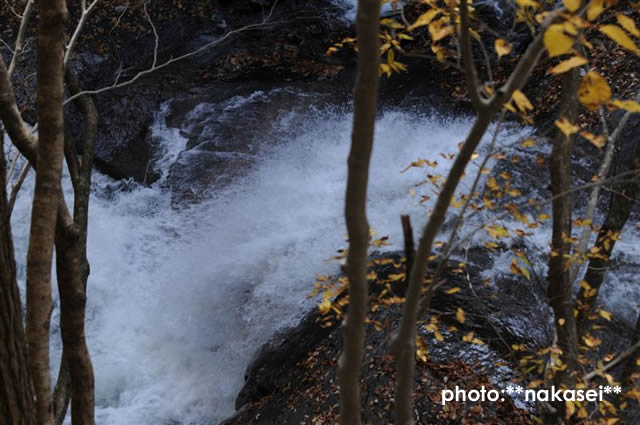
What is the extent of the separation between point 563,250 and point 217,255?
18.0ft

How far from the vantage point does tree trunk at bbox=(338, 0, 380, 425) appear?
4.62 feet

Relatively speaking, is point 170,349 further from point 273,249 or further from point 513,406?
point 513,406

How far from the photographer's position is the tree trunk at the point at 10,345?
1556 millimetres

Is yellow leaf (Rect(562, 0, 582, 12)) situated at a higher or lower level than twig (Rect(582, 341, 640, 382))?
higher

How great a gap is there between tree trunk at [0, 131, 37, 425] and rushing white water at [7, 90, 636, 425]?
4732 mm

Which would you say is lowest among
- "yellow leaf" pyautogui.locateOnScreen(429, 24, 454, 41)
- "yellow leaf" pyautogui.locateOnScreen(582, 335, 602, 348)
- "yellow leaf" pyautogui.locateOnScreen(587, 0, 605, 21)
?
"yellow leaf" pyautogui.locateOnScreen(582, 335, 602, 348)

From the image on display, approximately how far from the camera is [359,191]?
→ 5.06 feet

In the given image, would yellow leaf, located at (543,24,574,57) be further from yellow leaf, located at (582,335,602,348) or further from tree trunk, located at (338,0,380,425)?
yellow leaf, located at (582,335,602,348)

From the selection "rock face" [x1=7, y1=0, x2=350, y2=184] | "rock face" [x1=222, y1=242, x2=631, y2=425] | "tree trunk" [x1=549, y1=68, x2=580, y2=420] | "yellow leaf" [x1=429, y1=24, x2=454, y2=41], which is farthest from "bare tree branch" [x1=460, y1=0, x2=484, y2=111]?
"rock face" [x1=7, y1=0, x2=350, y2=184]

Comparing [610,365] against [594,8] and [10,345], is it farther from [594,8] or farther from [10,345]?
[10,345]

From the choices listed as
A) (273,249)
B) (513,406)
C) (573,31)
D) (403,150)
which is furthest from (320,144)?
(573,31)

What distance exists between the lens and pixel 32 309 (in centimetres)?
218

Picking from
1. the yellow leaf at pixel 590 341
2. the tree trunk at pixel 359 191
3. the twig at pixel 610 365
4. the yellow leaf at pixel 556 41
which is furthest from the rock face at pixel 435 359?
the yellow leaf at pixel 556 41

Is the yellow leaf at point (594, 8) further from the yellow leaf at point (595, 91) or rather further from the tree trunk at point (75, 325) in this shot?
the tree trunk at point (75, 325)
